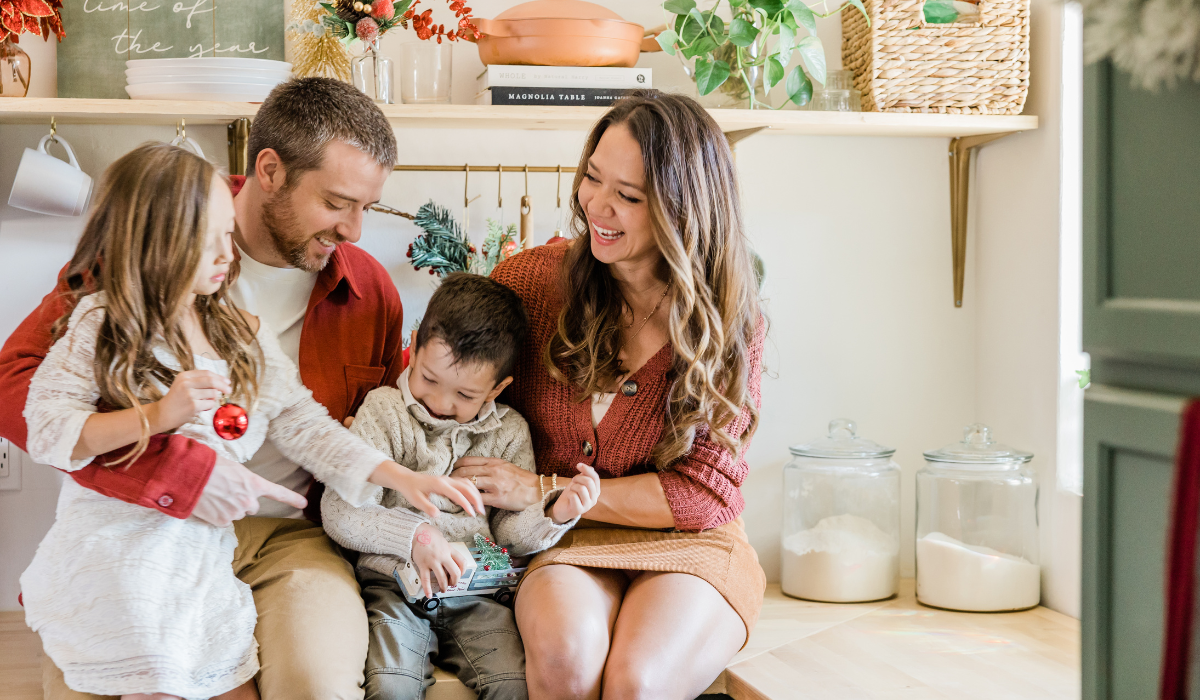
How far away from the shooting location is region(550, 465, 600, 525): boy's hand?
4.47ft

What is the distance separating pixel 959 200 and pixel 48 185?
5.66 ft

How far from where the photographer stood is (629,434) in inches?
60.7

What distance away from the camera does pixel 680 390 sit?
4.99 ft

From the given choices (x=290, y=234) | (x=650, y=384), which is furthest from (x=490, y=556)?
(x=290, y=234)

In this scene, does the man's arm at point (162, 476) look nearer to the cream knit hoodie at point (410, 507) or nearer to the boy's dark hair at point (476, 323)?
the cream knit hoodie at point (410, 507)

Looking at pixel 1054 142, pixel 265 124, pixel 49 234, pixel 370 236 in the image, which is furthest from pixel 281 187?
pixel 1054 142

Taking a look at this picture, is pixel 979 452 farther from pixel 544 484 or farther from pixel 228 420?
pixel 228 420

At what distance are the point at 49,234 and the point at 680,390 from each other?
1181 millimetres

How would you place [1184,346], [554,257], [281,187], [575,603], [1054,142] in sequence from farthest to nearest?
1. [1054,142]
2. [554,257]
3. [281,187]
4. [575,603]
5. [1184,346]

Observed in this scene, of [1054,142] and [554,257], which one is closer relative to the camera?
[554,257]

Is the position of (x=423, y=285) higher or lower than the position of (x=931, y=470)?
higher

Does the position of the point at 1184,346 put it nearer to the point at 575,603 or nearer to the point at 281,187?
the point at 575,603

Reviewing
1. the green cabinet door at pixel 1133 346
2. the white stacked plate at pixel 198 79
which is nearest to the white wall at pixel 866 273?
the white stacked plate at pixel 198 79

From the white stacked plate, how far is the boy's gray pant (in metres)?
0.80
